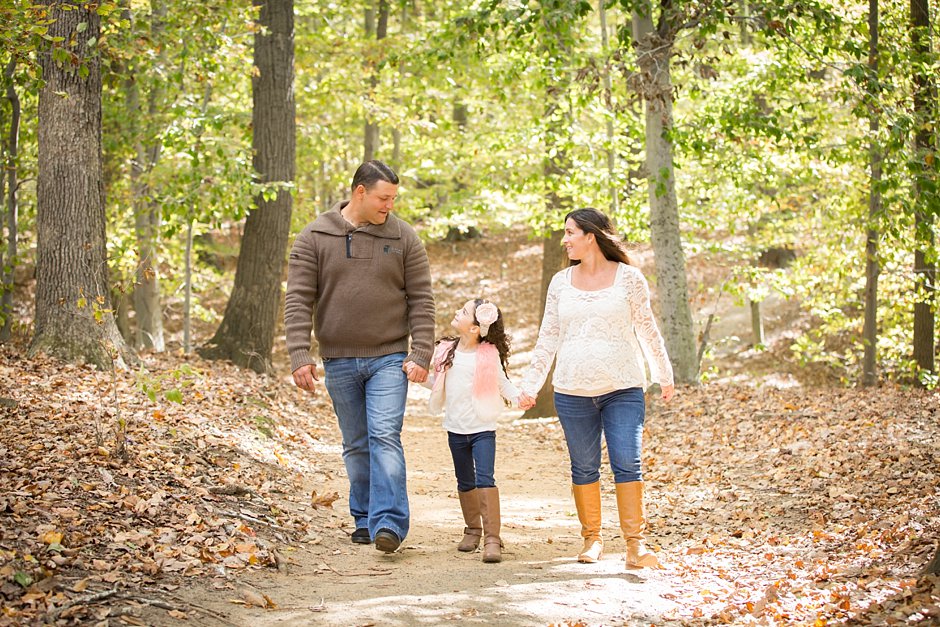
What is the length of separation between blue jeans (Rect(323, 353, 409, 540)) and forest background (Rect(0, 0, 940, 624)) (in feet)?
4.33

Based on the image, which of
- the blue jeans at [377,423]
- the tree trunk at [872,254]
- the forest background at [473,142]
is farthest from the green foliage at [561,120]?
the blue jeans at [377,423]

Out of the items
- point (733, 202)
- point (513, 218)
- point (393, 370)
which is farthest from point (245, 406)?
point (513, 218)

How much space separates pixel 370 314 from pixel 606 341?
155cm

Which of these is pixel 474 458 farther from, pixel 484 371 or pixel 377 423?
pixel 377 423

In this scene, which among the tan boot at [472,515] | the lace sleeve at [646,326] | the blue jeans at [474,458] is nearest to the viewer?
the lace sleeve at [646,326]

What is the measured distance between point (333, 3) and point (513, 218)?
24.7 ft

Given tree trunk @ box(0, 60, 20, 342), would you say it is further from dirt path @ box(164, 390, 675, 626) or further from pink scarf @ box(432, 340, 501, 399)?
pink scarf @ box(432, 340, 501, 399)

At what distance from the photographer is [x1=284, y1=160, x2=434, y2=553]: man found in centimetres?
585

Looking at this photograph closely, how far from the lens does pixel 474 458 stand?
6.22 meters

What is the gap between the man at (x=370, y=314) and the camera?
5.85m

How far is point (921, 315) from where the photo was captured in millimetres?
14703

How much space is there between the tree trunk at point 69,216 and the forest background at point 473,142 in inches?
0.8

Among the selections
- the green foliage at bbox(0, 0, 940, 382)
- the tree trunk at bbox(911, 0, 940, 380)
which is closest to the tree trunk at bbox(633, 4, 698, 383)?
the green foliage at bbox(0, 0, 940, 382)

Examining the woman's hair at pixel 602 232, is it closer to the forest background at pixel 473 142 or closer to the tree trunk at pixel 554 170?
the forest background at pixel 473 142
